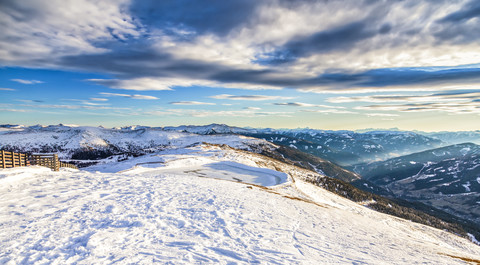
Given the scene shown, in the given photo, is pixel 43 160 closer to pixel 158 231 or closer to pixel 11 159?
pixel 11 159

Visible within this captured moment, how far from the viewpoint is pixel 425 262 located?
1238 cm

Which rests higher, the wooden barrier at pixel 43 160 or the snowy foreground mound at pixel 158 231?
the wooden barrier at pixel 43 160

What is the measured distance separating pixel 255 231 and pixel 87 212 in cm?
885

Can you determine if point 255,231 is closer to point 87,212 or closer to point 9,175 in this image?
point 87,212

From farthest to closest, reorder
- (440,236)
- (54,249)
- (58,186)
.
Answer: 1. (440,236)
2. (58,186)
3. (54,249)

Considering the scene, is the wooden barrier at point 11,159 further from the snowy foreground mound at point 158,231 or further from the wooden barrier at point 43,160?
the snowy foreground mound at point 158,231

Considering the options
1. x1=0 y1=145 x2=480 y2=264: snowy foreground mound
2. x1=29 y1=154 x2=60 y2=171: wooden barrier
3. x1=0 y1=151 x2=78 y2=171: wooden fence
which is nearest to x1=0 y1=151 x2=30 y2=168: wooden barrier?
x1=0 y1=151 x2=78 y2=171: wooden fence

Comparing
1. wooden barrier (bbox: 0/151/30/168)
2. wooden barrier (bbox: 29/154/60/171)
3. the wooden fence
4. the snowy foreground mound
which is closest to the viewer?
the snowy foreground mound

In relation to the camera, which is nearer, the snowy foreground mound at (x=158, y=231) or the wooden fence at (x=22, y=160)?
the snowy foreground mound at (x=158, y=231)

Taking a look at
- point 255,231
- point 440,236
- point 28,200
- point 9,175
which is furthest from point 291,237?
point 440,236

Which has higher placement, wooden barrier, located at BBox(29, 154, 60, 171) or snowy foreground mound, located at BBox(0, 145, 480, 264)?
wooden barrier, located at BBox(29, 154, 60, 171)

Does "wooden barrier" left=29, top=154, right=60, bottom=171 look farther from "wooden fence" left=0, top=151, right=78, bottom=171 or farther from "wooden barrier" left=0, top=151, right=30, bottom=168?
"wooden barrier" left=0, top=151, right=30, bottom=168

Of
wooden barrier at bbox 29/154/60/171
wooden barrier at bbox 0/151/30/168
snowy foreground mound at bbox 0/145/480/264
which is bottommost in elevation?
snowy foreground mound at bbox 0/145/480/264

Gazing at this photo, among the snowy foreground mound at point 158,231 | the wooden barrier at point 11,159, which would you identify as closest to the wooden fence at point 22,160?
the wooden barrier at point 11,159
